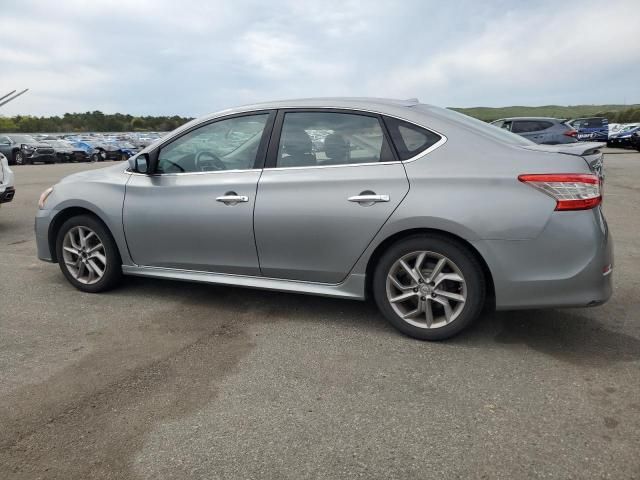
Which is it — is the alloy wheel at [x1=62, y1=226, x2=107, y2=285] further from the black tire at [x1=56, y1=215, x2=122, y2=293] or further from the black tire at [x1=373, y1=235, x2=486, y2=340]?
the black tire at [x1=373, y1=235, x2=486, y2=340]

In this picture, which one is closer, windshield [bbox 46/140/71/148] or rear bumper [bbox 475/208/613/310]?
rear bumper [bbox 475/208/613/310]

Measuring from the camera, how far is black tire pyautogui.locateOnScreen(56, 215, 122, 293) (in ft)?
14.9

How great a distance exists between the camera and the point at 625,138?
29516mm

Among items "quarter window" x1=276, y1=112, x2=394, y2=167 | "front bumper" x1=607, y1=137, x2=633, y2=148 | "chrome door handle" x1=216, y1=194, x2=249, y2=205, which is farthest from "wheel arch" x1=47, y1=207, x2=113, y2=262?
"front bumper" x1=607, y1=137, x2=633, y2=148

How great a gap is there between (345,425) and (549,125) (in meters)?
18.0

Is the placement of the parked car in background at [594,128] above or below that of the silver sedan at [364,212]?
above

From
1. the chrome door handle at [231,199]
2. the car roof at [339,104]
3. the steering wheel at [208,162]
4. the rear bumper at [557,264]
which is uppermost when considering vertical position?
the car roof at [339,104]

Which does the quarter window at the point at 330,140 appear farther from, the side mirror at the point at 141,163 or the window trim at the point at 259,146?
the side mirror at the point at 141,163

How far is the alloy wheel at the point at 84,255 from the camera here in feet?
15.2

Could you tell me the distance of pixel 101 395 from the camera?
115 inches

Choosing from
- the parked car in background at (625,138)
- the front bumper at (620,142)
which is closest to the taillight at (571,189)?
the parked car in background at (625,138)

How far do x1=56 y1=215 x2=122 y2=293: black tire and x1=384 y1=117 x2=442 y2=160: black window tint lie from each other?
2.55 meters

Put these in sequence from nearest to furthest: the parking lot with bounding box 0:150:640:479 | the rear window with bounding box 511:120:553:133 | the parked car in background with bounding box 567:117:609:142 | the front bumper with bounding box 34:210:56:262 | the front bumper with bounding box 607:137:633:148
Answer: the parking lot with bounding box 0:150:640:479, the front bumper with bounding box 34:210:56:262, the rear window with bounding box 511:120:553:133, the front bumper with bounding box 607:137:633:148, the parked car in background with bounding box 567:117:609:142

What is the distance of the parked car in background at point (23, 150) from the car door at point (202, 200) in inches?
1017
